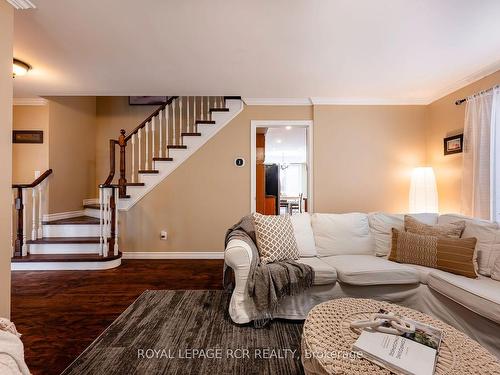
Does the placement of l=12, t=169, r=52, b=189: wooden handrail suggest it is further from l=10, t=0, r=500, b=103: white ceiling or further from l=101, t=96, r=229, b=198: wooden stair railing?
l=10, t=0, r=500, b=103: white ceiling

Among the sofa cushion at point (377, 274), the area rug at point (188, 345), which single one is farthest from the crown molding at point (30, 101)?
the sofa cushion at point (377, 274)

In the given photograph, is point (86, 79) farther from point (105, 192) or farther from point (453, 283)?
point (453, 283)

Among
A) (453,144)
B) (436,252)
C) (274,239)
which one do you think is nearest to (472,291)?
(436,252)

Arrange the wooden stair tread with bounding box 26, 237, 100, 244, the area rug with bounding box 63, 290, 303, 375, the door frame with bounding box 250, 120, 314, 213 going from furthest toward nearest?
the door frame with bounding box 250, 120, 314, 213 < the wooden stair tread with bounding box 26, 237, 100, 244 < the area rug with bounding box 63, 290, 303, 375

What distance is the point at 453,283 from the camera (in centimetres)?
189

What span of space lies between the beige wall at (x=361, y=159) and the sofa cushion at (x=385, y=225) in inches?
44.3

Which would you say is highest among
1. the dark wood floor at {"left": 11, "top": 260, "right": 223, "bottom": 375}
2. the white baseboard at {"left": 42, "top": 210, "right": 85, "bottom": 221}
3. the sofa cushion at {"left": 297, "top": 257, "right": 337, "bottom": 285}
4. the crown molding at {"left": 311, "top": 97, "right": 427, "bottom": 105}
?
the crown molding at {"left": 311, "top": 97, "right": 427, "bottom": 105}

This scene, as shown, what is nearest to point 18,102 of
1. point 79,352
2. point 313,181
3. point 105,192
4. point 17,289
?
point 105,192

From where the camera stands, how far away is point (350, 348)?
3.74 ft

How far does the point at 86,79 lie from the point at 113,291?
2.65 meters

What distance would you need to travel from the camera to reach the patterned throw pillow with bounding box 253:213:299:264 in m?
2.31

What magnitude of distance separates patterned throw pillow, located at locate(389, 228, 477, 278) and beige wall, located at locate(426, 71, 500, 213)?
1439mm

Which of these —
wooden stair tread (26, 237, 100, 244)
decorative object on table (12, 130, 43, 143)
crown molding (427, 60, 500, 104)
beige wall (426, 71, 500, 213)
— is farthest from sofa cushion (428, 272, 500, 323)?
decorative object on table (12, 130, 43, 143)

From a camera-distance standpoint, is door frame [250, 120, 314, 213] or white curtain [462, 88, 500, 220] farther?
door frame [250, 120, 314, 213]
